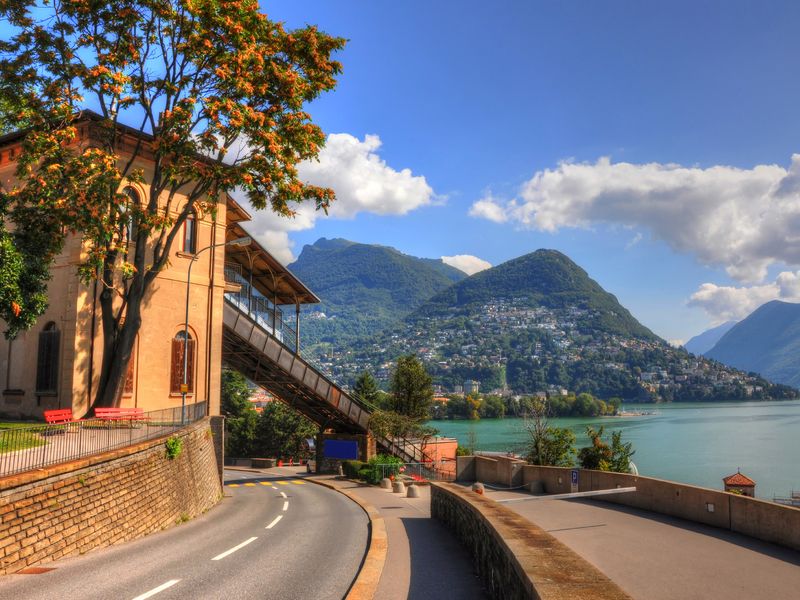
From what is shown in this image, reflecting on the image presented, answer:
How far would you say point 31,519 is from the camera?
469 inches

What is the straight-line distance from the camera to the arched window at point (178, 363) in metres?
28.8

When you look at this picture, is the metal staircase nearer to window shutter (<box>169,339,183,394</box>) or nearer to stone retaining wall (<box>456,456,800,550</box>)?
window shutter (<box>169,339,183,394</box>)

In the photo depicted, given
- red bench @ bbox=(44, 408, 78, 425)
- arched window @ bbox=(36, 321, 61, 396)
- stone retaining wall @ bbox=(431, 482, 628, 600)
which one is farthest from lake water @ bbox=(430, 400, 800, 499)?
stone retaining wall @ bbox=(431, 482, 628, 600)

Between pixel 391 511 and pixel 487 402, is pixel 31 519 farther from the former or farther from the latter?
pixel 487 402

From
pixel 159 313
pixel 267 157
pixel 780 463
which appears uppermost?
pixel 267 157

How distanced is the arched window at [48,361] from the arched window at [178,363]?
5.03 metres

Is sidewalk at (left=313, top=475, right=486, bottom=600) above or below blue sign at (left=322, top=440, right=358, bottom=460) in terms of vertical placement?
above

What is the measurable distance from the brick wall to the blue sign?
21614 millimetres

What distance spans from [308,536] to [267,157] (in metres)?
14.6

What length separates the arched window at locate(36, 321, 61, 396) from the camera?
83.1 feet

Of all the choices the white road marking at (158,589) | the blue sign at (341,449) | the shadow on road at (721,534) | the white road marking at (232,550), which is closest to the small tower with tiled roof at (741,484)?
the shadow on road at (721,534)

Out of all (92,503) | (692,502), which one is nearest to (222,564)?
(92,503)

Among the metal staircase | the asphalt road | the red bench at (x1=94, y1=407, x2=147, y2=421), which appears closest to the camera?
the asphalt road

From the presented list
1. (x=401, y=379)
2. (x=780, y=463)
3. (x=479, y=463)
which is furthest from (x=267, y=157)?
(x=780, y=463)
